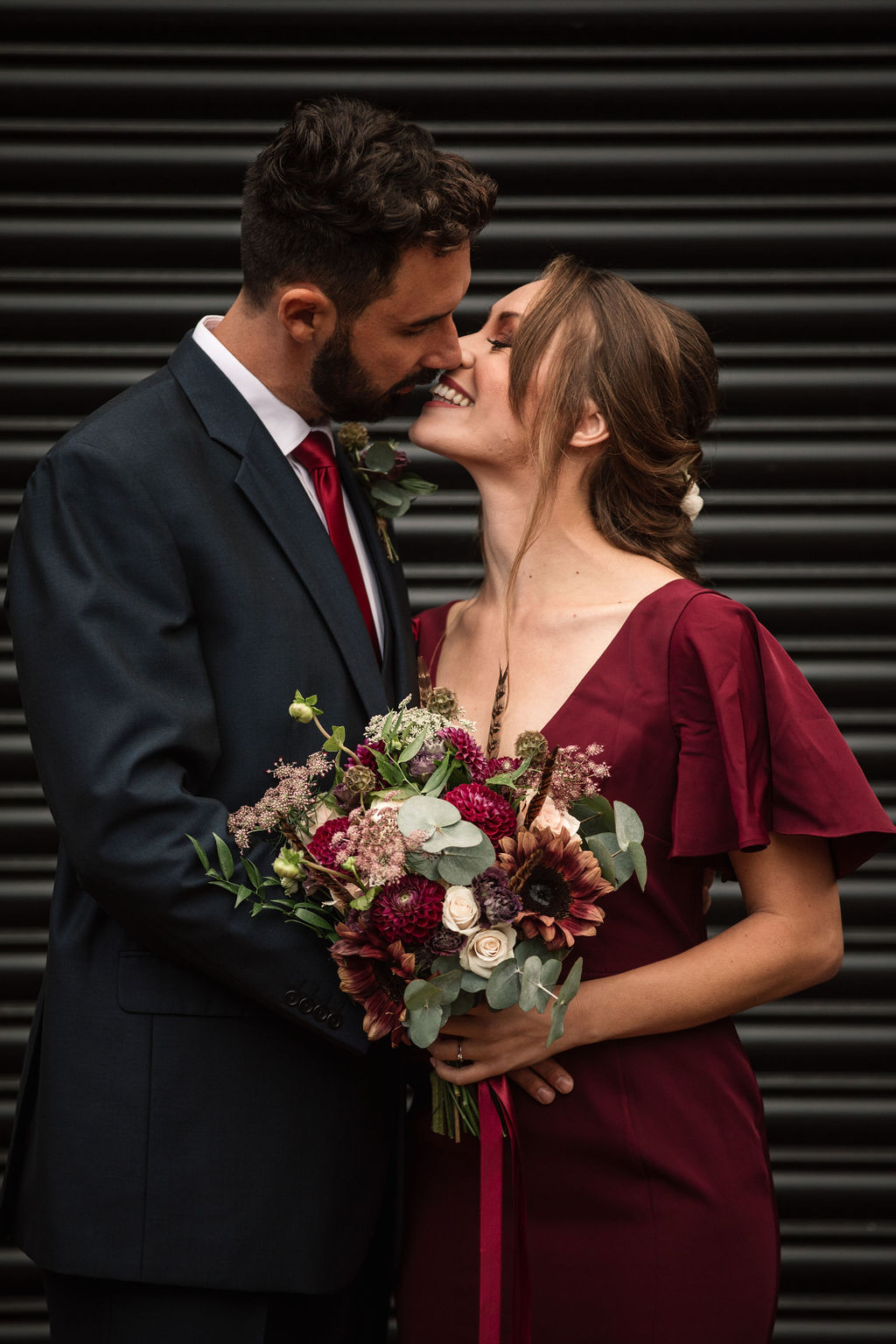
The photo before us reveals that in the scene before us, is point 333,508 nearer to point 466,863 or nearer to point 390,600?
point 390,600

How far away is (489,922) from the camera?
1590 mm

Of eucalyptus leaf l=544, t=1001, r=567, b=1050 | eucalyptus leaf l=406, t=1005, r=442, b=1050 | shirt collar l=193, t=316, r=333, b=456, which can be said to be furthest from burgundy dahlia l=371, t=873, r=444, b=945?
shirt collar l=193, t=316, r=333, b=456

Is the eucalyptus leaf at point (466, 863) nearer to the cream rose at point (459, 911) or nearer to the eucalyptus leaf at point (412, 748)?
the cream rose at point (459, 911)

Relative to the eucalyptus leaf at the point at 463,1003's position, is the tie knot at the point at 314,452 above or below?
above

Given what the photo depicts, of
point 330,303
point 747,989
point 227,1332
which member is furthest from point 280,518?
point 227,1332

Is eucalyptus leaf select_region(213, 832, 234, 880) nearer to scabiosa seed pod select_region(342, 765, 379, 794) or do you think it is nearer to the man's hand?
scabiosa seed pod select_region(342, 765, 379, 794)

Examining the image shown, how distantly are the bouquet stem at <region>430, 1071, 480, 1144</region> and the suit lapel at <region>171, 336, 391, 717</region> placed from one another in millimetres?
661

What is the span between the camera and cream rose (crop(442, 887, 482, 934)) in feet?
5.09

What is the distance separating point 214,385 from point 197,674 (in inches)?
21.6

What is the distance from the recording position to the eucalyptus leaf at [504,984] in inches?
62.4

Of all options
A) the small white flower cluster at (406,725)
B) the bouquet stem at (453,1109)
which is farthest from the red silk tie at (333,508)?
the bouquet stem at (453,1109)

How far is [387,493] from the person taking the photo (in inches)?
97.1

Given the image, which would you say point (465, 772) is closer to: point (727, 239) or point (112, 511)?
point (112, 511)

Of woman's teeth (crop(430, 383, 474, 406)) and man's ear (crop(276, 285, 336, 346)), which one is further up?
man's ear (crop(276, 285, 336, 346))
